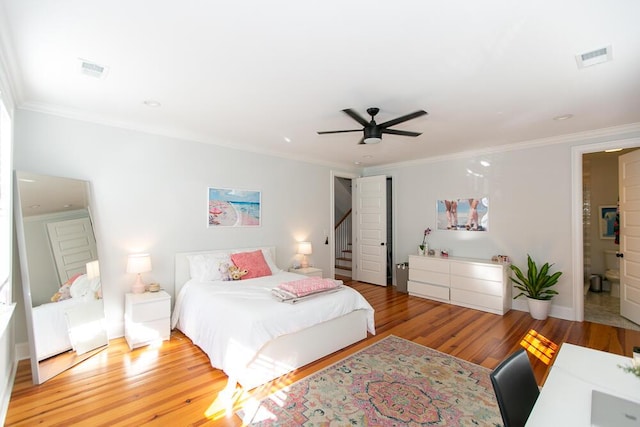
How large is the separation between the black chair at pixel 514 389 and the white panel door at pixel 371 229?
4.78 meters

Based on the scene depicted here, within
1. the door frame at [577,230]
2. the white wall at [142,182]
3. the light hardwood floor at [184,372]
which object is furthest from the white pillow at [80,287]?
the door frame at [577,230]

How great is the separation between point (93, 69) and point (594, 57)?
3.81 meters

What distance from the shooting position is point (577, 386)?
130cm

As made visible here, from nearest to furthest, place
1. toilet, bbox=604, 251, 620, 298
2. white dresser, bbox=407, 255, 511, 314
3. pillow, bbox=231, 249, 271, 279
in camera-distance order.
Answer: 1. pillow, bbox=231, 249, 271, 279
2. white dresser, bbox=407, 255, 511, 314
3. toilet, bbox=604, 251, 620, 298

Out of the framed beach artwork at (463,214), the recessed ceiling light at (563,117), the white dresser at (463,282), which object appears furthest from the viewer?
the framed beach artwork at (463,214)

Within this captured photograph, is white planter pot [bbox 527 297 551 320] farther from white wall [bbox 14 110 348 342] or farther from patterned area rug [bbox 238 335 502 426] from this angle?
white wall [bbox 14 110 348 342]

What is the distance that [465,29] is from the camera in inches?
73.9

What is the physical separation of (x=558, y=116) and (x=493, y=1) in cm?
253

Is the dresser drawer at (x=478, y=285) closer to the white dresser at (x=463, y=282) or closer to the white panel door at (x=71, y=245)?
the white dresser at (x=463, y=282)

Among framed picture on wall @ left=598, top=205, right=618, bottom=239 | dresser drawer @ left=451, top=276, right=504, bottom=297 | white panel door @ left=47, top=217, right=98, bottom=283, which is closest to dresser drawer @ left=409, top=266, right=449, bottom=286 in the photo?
dresser drawer @ left=451, top=276, right=504, bottom=297

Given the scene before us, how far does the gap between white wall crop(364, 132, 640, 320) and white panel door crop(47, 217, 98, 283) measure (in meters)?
5.16

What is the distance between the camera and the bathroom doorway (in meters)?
5.79

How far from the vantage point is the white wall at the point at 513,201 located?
14.0ft

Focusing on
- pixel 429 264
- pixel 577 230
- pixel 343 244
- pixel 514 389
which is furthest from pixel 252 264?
pixel 577 230
